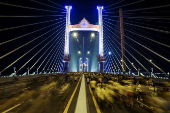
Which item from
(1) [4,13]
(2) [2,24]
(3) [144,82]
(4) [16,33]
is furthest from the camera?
(4) [16,33]

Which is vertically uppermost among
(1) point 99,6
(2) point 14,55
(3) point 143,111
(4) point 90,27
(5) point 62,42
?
(1) point 99,6

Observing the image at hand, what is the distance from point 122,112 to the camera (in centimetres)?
541

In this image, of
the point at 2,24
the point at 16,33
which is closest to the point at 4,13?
the point at 2,24

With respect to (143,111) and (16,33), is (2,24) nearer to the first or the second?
(16,33)

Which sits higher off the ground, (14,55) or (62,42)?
(62,42)

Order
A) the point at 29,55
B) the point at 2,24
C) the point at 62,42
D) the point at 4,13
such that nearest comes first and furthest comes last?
the point at 4,13, the point at 2,24, the point at 62,42, the point at 29,55

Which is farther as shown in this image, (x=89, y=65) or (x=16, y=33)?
(x=89, y=65)

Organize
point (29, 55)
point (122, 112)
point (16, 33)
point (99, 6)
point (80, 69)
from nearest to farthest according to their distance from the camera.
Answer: point (122, 112) < point (16, 33) < point (99, 6) < point (29, 55) < point (80, 69)

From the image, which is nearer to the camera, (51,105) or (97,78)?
(51,105)

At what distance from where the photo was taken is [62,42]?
54719 millimetres

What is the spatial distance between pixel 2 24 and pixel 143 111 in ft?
128

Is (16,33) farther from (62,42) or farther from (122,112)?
(122,112)

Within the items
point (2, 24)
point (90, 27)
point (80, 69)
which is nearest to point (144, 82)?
point (2, 24)

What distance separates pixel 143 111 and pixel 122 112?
36.0 inches
